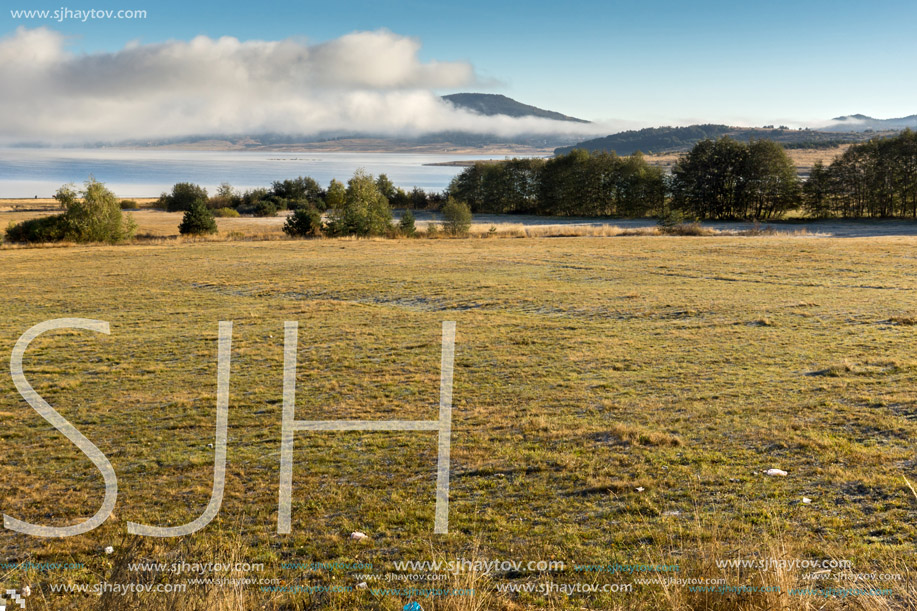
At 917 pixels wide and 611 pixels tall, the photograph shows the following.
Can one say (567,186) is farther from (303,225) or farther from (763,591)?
(763,591)

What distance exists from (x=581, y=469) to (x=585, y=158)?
87.0m

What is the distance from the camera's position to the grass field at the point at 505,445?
16.7ft

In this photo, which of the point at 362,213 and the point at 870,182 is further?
the point at 870,182

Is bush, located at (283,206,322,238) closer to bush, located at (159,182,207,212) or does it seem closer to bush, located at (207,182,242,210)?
bush, located at (207,182,242,210)

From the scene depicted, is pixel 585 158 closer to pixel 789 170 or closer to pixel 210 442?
pixel 789 170

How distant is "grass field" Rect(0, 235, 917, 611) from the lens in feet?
16.7

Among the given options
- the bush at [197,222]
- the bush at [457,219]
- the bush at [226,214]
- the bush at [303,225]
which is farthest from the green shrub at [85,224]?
the bush at [226,214]

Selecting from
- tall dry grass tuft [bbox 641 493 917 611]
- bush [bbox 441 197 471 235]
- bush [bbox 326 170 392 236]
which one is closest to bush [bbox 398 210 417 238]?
bush [bbox 326 170 392 236]

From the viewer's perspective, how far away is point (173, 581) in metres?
4.51

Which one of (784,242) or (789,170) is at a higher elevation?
(789,170)

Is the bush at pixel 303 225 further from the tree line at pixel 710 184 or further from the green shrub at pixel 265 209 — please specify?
the tree line at pixel 710 184

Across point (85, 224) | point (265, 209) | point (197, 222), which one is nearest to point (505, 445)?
point (85, 224)

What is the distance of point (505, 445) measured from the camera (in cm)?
849

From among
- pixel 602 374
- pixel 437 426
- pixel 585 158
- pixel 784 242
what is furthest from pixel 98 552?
pixel 585 158
